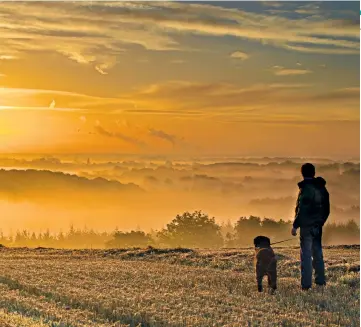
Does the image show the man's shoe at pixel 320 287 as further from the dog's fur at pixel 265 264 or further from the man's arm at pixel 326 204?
the man's arm at pixel 326 204

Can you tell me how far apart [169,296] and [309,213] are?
14.8 feet

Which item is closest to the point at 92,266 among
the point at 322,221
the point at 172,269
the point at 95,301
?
the point at 172,269

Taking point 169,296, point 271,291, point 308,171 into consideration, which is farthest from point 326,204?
point 169,296

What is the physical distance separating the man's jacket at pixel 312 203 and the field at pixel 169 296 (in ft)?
6.39

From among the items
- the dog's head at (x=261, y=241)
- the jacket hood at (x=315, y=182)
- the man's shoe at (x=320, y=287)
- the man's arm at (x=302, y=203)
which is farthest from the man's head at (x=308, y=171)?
the man's shoe at (x=320, y=287)

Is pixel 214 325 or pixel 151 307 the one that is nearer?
pixel 214 325

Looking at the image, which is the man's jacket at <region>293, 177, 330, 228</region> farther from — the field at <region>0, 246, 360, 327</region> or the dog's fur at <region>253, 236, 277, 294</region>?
the field at <region>0, 246, 360, 327</region>

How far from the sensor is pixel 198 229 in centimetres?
10606

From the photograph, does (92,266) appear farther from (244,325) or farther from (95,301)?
(244,325)

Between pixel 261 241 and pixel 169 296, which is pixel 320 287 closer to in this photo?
pixel 261 241

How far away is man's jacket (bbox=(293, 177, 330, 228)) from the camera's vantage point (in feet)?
61.0

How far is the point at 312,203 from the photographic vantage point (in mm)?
18641

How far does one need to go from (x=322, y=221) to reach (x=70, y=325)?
8.06 m

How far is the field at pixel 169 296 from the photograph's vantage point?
15.2 metres
